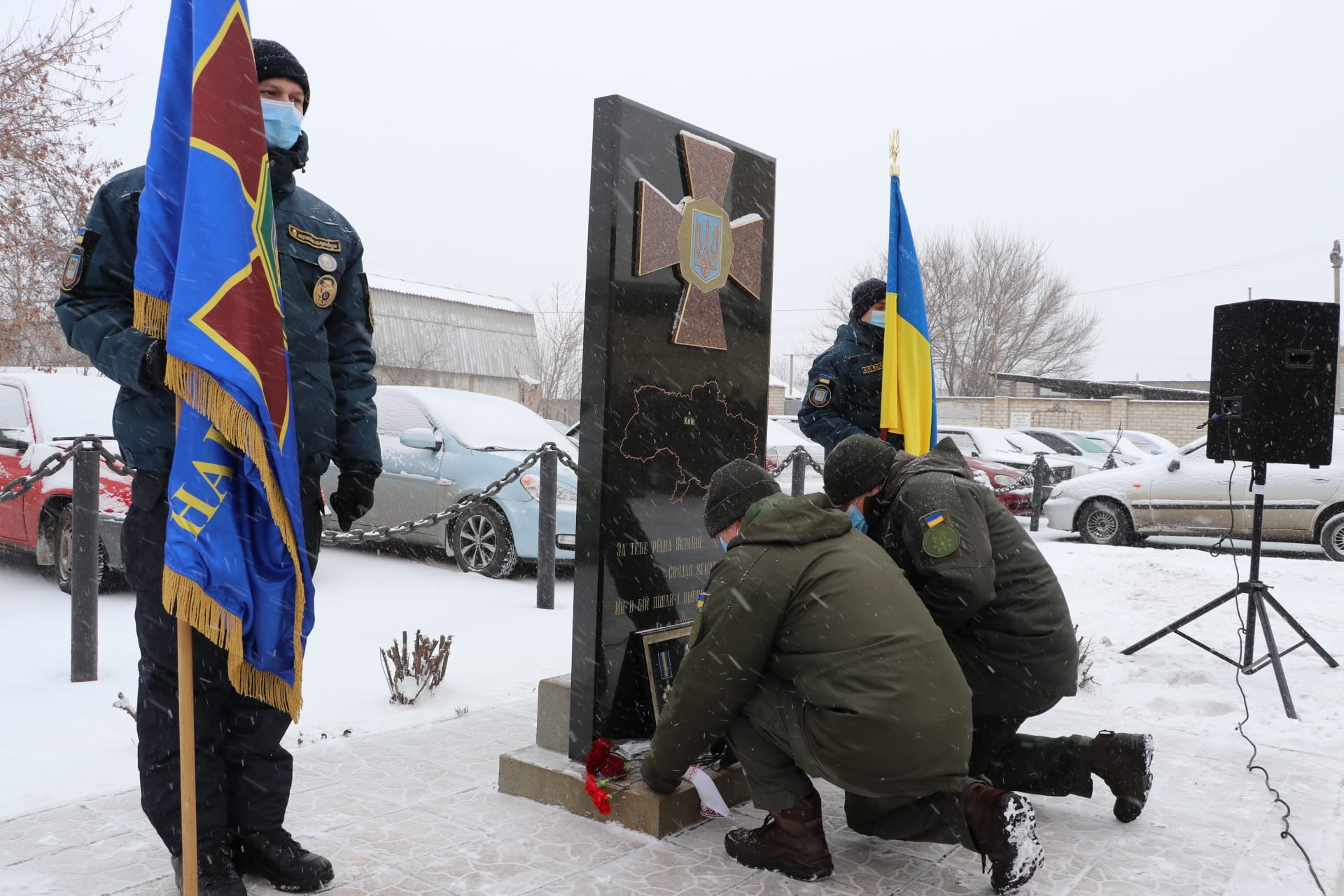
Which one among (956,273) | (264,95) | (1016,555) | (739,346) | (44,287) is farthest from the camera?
(956,273)

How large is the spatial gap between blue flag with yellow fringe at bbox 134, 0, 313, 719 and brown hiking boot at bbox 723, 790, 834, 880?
151 cm

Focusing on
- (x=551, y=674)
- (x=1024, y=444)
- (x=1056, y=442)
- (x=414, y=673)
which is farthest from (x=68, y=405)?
(x=1056, y=442)

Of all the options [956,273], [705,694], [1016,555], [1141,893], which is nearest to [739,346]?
[1016,555]

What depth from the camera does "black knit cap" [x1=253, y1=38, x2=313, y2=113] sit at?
9.14 feet

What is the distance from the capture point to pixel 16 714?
438 centimetres

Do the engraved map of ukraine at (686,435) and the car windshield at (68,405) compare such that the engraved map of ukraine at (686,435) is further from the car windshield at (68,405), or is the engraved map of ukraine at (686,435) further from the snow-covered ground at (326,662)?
the car windshield at (68,405)

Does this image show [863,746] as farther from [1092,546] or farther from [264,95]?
[1092,546]

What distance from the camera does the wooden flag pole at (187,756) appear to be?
7.98 ft

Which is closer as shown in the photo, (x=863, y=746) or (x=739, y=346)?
(x=863, y=746)

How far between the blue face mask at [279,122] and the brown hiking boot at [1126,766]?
3.14 metres

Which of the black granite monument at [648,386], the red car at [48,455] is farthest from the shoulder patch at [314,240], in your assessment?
the red car at [48,455]

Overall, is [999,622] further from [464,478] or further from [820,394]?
[464,478]

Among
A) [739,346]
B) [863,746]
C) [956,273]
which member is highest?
[956,273]

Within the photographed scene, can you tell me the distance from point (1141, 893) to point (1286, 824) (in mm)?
944
